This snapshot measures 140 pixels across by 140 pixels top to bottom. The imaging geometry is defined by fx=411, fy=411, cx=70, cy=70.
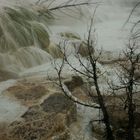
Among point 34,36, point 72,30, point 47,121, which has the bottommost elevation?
point 47,121

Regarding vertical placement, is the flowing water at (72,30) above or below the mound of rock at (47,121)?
above

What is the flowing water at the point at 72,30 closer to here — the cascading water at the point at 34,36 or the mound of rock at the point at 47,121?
the cascading water at the point at 34,36

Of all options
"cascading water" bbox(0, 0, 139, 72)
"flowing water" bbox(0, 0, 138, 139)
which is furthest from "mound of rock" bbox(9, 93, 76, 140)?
"cascading water" bbox(0, 0, 139, 72)

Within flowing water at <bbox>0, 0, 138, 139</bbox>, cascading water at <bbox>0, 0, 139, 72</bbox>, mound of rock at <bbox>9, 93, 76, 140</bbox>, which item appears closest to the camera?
mound of rock at <bbox>9, 93, 76, 140</bbox>

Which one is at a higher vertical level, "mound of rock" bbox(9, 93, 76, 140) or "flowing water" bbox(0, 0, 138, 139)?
"flowing water" bbox(0, 0, 138, 139)

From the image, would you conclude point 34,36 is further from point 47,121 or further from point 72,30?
point 47,121

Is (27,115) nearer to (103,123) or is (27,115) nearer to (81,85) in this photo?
(103,123)

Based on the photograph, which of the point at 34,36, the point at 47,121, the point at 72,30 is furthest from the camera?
the point at 72,30

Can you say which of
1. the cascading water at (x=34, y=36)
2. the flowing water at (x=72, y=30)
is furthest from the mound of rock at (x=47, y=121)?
the cascading water at (x=34, y=36)

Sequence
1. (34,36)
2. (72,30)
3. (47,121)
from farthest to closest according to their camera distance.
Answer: (72,30)
(34,36)
(47,121)

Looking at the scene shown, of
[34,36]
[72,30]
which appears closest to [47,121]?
[34,36]

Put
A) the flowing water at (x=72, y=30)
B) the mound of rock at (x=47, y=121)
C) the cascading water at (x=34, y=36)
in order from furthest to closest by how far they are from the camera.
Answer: the cascading water at (x=34, y=36)
the flowing water at (x=72, y=30)
the mound of rock at (x=47, y=121)

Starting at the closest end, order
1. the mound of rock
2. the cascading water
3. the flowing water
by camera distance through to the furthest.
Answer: the mound of rock, the flowing water, the cascading water

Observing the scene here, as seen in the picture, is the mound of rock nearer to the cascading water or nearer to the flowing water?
the flowing water
